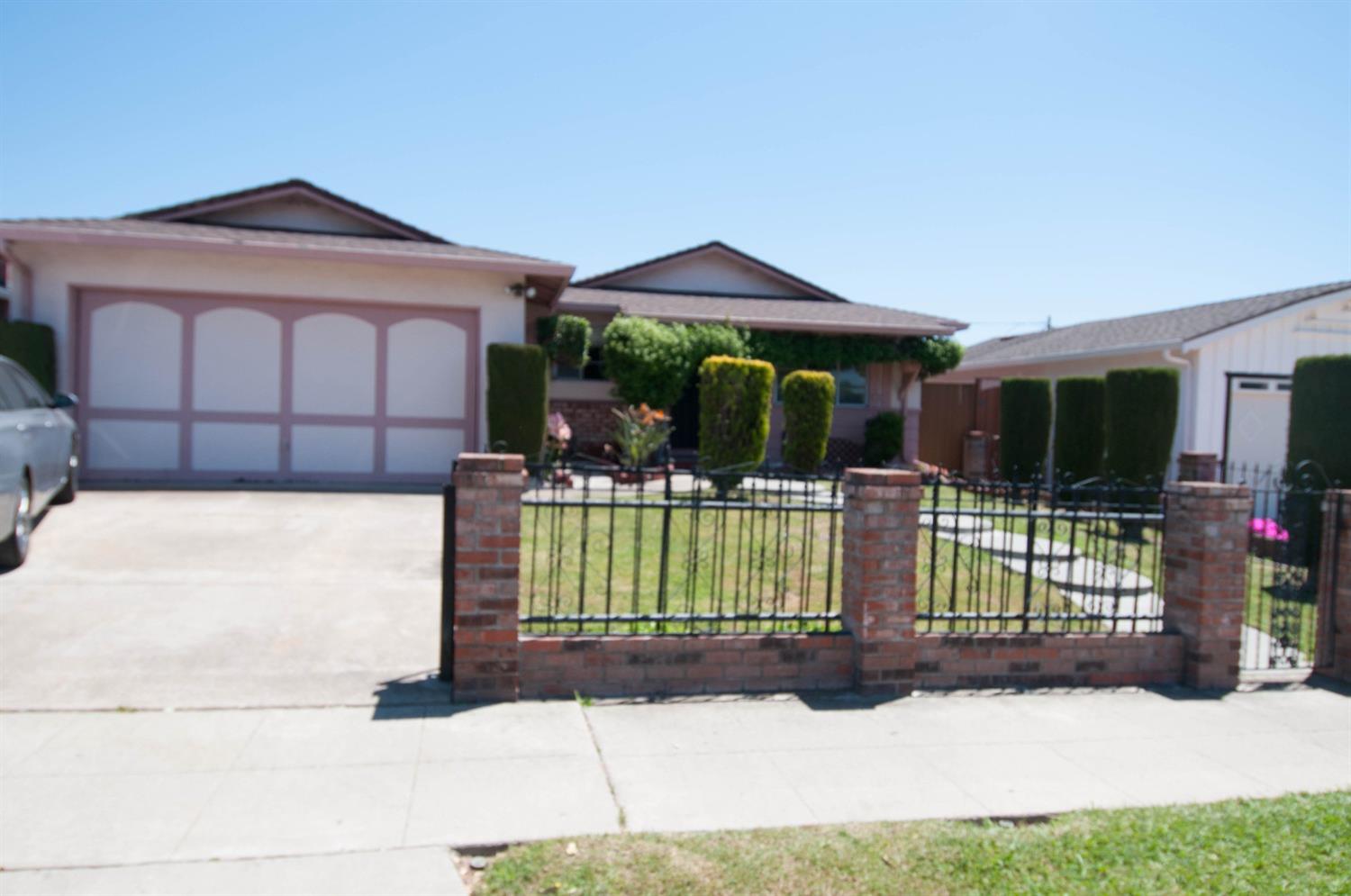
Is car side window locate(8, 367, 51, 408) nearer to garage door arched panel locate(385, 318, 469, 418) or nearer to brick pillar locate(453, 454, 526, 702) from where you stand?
garage door arched panel locate(385, 318, 469, 418)

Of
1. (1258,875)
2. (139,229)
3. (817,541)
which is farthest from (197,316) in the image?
(1258,875)

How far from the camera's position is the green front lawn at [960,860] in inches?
131

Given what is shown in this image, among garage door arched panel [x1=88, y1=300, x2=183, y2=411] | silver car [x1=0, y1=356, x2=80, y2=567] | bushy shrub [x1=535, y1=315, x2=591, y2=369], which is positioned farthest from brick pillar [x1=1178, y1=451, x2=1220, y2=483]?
garage door arched panel [x1=88, y1=300, x2=183, y2=411]

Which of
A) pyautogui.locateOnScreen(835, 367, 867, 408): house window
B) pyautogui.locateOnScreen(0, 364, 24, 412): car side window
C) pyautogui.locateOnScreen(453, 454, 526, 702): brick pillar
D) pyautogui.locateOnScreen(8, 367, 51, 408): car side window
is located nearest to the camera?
pyautogui.locateOnScreen(453, 454, 526, 702): brick pillar

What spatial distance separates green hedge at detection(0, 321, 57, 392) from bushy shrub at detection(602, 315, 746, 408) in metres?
7.92

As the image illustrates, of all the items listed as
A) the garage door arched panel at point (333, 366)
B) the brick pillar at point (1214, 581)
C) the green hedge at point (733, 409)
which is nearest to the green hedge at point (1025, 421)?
the green hedge at point (733, 409)

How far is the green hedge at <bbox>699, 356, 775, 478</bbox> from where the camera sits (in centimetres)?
1192

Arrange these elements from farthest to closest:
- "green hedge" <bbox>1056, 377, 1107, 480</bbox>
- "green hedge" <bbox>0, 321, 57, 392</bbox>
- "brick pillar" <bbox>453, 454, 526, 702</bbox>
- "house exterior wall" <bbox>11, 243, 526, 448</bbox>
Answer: "green hedge" <bbox>1056, 377, 1107, 480</bbox>
"house exterior wall" <bbox>11, 243, 526, 448</bbox>
"green hedge" <bbox>0, 321, 57, 392</bbox>
"brick pillar" <bbox>453, 454, 526, 702</bbox>

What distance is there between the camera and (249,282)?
12617 millimetres

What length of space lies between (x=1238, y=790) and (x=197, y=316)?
1265 cm

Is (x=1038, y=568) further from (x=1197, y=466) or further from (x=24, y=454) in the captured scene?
(x=24, y=454)

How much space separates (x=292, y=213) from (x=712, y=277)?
963cm

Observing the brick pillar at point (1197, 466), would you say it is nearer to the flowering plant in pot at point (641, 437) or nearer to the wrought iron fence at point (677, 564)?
the wrought iron fence at point (677, 564)

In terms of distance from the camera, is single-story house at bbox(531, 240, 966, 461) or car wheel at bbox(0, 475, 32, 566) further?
single-story house at bbox(531, 240, 966, 461)
